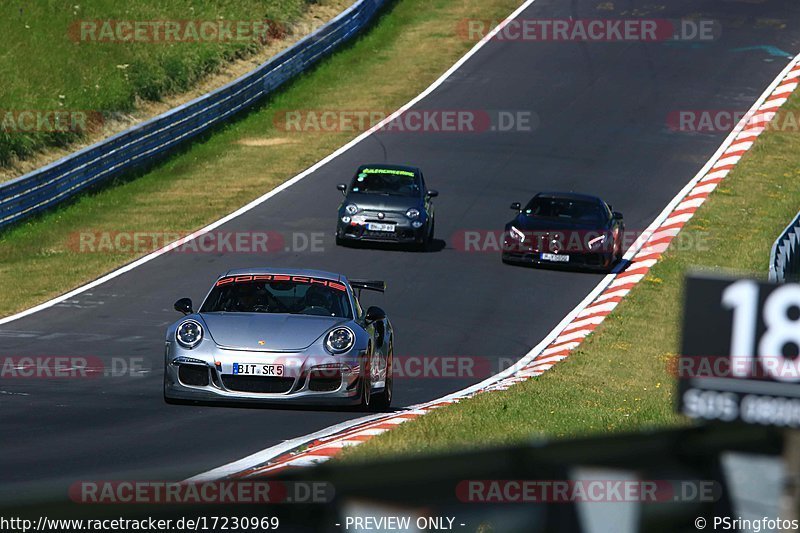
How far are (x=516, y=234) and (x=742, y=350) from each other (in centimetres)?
1923

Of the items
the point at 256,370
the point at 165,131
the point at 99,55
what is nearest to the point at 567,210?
the point at 165,131

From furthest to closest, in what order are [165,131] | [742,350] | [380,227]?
[165,131], [380,227], [742,350]

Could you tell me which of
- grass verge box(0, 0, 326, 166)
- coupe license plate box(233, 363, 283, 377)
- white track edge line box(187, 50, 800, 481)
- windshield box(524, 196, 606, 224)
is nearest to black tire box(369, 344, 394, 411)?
white track edge line box(187, 50, 800, 481)

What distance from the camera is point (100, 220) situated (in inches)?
1007

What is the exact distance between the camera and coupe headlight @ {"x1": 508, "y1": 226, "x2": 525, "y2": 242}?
23438 mm

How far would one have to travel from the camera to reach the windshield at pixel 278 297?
12977 mm

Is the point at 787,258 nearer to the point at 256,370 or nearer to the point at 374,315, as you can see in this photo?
the point at 374,315

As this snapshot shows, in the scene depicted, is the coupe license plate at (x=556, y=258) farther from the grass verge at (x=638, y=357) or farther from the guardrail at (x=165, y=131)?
the guardrail at (x=165, y=131)

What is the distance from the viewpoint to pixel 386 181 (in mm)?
25219

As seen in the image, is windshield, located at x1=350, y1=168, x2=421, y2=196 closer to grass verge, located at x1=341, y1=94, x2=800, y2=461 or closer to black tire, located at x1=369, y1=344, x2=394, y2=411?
grass verge, located at x1=341, y1=94, x2=800, y2=461

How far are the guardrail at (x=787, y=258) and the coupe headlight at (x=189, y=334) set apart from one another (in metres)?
7.97

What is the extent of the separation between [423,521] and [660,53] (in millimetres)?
36988

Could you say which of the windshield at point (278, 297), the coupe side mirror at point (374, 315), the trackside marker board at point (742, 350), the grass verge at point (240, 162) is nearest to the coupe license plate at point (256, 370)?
the windshield at point (278, 297)

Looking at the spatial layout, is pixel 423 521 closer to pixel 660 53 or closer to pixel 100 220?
pixel 100 220
